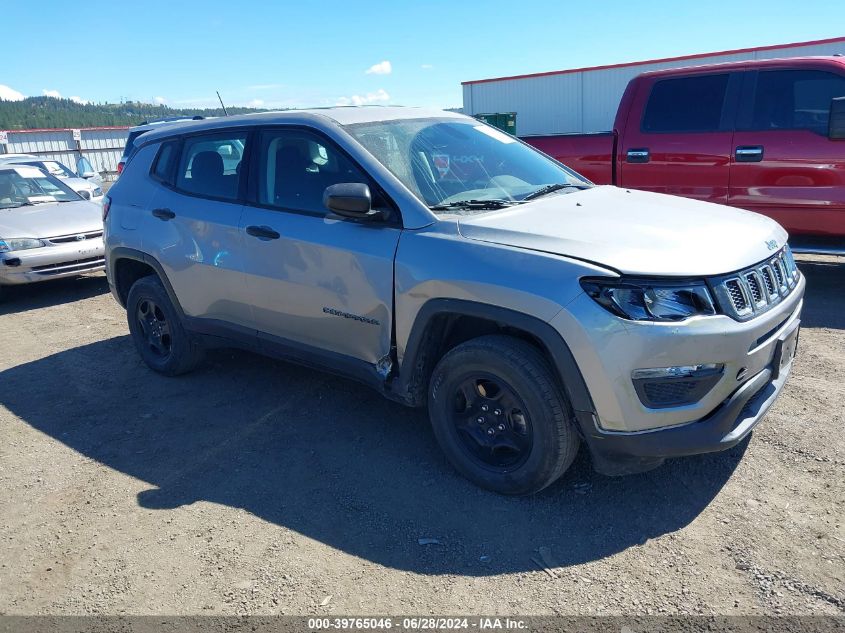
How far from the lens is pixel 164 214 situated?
484cm

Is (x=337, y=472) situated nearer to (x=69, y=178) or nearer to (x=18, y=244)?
(x=18, y=244)

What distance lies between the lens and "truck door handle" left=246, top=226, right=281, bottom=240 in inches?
159

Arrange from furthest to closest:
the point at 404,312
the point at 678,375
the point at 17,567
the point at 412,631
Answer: the point at 404,312 → the point at 17,567 → the point at 678,375 → the point at 412,631

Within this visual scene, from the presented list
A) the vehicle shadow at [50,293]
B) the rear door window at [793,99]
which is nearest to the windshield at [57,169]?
the vehicle shadow at [50,293]

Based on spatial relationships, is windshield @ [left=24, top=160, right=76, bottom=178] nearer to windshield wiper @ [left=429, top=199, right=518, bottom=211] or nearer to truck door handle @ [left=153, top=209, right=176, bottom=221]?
truck door handle @ [left=153, top=209, right=176, bottom=221]

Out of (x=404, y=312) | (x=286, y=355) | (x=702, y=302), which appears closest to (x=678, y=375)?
(x=702, y=302)

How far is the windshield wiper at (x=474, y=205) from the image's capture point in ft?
11.8

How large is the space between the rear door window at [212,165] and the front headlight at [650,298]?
2.58m

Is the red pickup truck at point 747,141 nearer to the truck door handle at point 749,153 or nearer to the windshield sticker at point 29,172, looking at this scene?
the truck door handle at point 749,153

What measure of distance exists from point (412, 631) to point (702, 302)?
1.77 m

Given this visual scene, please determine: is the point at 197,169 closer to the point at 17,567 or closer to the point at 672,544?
the point at 17,567

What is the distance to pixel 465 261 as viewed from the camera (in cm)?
320

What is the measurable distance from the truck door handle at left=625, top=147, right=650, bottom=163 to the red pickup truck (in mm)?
10

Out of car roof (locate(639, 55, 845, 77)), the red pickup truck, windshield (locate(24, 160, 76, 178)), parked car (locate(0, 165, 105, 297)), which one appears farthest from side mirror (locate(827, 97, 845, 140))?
windshield (locate(24, 160, 76, 178))
